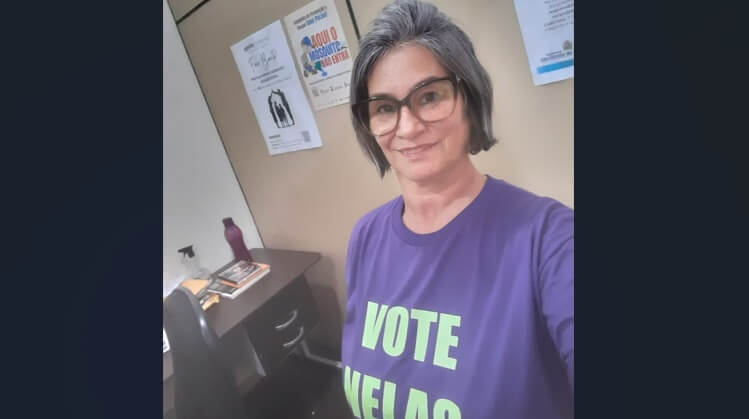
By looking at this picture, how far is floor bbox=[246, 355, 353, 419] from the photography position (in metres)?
0.60

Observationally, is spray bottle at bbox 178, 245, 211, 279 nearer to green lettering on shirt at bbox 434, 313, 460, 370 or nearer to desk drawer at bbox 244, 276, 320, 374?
desk drawer at bbox 244, 276, 320, 374

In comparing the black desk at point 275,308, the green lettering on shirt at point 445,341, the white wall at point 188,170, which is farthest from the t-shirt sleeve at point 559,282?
the white wall at point 188,170

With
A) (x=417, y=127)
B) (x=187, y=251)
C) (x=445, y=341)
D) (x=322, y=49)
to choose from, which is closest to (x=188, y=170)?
(x=187, y=251)

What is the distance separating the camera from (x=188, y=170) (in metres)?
0.59

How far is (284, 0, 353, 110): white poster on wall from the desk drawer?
45cm

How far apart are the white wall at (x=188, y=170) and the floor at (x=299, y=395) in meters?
0.29

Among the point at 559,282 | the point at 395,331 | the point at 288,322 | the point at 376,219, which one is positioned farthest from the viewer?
the point at 288,322

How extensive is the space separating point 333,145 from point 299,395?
1.62 ft

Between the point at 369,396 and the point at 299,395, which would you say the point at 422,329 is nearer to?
the point at 369,396

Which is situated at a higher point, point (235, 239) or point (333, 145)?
point (333, 145)

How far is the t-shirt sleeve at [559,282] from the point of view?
39 cm

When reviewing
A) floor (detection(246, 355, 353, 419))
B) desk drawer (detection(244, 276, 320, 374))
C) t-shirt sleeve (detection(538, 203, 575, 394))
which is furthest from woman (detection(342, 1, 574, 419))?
desk drawer (detection(244, 276, 320, 374))
